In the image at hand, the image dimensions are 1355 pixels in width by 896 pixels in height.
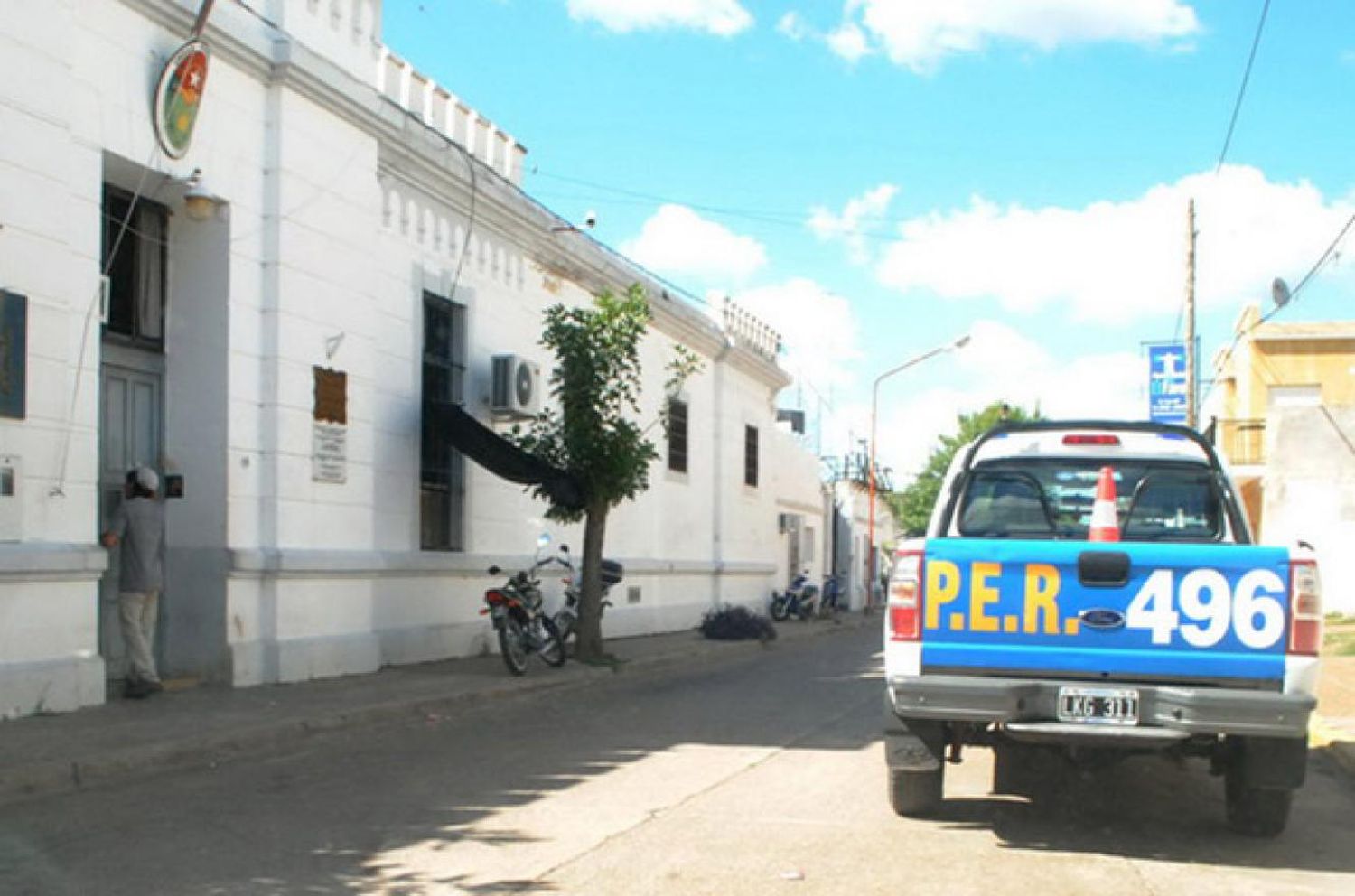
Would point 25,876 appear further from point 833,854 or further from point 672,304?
point 672,304

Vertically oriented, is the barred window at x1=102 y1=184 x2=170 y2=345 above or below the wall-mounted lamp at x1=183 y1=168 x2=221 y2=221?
below

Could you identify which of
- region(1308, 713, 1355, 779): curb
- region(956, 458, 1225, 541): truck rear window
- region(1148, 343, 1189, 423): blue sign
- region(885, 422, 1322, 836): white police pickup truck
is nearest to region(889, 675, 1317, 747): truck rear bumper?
region(885, 422, 1322, 836): white police pickup truck

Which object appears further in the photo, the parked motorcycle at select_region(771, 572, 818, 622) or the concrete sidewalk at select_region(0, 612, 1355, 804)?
the parked motorcycle at select_region(771, 572, 818, 622)

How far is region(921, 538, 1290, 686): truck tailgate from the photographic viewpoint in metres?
6.33

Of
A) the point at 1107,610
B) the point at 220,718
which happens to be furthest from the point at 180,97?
the point at 1107,610

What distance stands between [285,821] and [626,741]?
3.75 meters

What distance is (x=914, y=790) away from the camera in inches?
286

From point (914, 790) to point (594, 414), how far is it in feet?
30.3

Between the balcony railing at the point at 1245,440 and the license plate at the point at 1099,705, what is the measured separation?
3134 cm

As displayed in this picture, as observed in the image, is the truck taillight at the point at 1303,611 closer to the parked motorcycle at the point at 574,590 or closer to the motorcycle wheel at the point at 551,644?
the motorcycle wheel at the point at 551,644

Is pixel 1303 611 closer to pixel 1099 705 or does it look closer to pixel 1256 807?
pixel 1099 705

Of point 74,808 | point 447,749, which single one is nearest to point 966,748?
point 447,749

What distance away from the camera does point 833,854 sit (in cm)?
654

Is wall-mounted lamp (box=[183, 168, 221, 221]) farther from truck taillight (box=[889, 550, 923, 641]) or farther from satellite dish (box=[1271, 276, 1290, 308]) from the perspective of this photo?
satellite dish (box=[1271, 276, 1290, 308])
